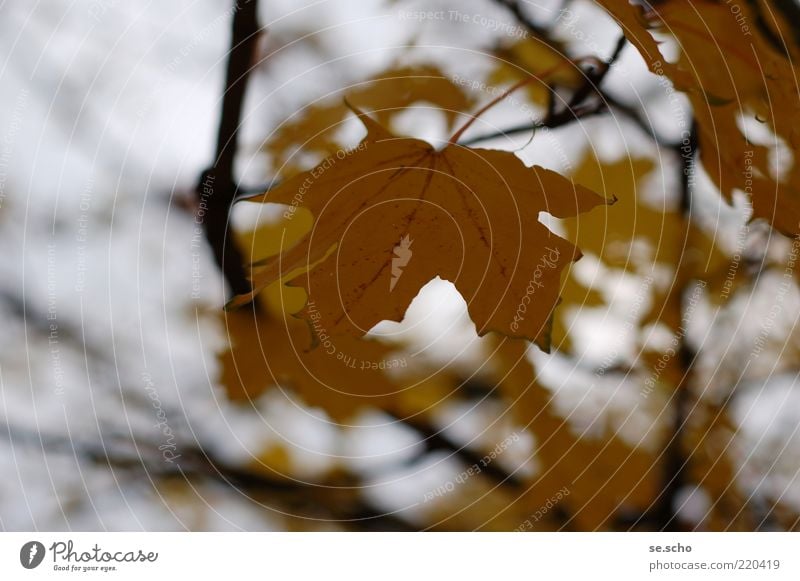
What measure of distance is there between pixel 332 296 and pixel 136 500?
203 mm

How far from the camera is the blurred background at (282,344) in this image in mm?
427

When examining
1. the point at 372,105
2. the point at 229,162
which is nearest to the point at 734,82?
the point at 372,105

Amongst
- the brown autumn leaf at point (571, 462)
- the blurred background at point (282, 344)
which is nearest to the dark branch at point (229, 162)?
the blurred background at point (282, 344)
